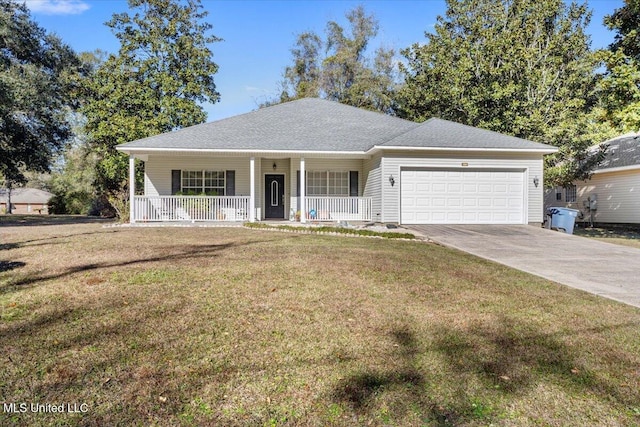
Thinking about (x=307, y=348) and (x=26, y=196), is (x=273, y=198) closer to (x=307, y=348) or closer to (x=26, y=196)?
(x=307, y=348)

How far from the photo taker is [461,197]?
1482 cm

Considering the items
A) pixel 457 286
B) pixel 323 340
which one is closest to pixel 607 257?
pixel 457 286

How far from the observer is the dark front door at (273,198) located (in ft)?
56.6

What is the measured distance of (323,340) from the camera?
11.6 feet

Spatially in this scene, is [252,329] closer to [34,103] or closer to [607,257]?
[607,257]

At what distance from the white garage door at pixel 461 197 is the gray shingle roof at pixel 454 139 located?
0.98m

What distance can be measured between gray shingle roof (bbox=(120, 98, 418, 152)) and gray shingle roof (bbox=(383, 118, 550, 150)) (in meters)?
0.99

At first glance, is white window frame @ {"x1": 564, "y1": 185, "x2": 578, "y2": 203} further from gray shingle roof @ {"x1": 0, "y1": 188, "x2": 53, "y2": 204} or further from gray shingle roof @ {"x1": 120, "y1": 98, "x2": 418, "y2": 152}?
gray shingle roof @ {"x1": 0, "y1": 188, "x2": 53, "y2": 204}

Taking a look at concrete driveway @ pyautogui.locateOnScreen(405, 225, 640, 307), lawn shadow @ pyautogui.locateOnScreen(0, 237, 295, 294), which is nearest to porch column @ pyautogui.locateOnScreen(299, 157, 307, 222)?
concrete driveway @ pyautogui.locateOnScreen(405, 225, 640, 307)

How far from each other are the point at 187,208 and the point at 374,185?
7.39 metres

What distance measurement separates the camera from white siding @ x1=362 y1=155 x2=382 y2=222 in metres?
14.8

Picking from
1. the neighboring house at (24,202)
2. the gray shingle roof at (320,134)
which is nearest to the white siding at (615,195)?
the gray shingle roof at (320,134)

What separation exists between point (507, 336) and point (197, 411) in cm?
284

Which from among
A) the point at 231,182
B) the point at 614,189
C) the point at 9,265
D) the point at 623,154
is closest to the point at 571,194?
the point at 614,189
